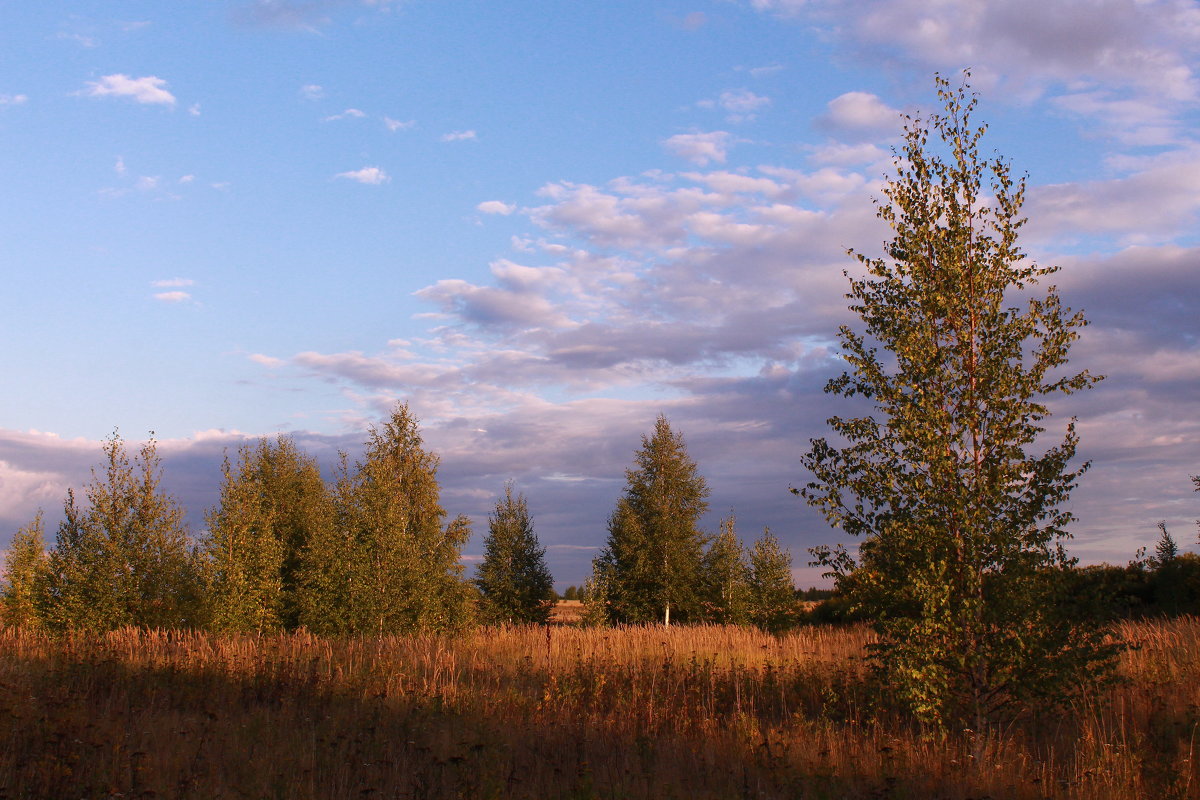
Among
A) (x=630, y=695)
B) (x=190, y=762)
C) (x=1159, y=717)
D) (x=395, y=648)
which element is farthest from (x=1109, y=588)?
(x=395, y=648)

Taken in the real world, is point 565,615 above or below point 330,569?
below

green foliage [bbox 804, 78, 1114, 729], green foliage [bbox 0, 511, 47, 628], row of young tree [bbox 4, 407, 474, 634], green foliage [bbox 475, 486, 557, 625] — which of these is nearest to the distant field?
green foliage [bbox 475, 486, 557, 625]

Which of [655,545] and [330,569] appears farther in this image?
[655,545]

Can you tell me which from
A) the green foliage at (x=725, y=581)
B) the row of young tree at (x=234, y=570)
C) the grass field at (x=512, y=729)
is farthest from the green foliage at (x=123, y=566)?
the green foliage at (x=725, y=581)

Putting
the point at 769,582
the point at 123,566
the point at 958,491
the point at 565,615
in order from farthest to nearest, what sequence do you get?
the point at 565,615
the point at 769,582
the point at 123,566
the point at 958,491

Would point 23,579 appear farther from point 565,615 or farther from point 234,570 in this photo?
point 565,615

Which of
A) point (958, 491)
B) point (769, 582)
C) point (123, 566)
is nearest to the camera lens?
point (958, 491)

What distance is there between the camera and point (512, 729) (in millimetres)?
10992

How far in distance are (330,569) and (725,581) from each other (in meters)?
20.2

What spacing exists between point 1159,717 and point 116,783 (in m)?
13.8

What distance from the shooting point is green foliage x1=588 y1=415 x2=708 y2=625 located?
40938 millimetres

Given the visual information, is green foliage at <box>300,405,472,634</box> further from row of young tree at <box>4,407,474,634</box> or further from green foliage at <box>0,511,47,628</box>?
green foliage at <box>0,511,47,628</box>

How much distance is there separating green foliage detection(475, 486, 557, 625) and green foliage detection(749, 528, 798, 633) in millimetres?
12735

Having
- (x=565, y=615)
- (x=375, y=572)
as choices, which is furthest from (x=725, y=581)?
(x=565, y=615)
